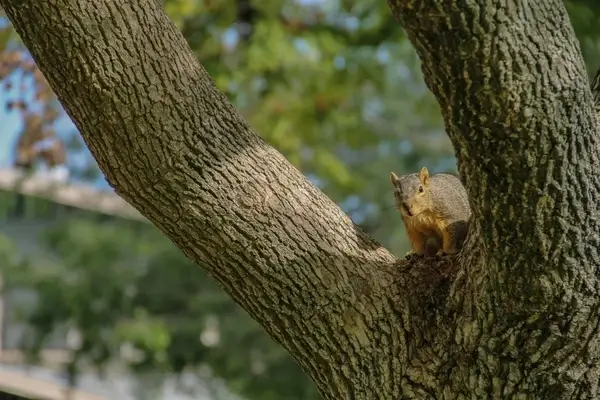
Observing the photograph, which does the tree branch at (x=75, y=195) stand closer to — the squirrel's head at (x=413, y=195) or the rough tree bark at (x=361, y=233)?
the squirrel's head at (x=413, y=195)

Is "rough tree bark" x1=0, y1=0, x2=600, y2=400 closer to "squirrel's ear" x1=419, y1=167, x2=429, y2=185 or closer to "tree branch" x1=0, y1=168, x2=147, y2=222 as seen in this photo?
"squirrel's ear" x1=419, y1=167, x2=429, y2=185

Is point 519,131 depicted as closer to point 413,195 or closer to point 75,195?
point 413,195

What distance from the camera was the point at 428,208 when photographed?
383 cm

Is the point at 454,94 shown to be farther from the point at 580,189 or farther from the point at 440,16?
the point at 580,189

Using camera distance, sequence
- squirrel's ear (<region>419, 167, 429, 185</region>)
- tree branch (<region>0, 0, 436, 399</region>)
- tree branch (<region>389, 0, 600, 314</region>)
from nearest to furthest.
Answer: tree branch (<region>389, 0, 600, 314</region>) < tree branch (<region>0, 0, 436, 399</region>) < squirrel's ear (<region>419, 167, 429, 185</region>)

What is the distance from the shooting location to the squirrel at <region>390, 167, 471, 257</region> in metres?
3.77

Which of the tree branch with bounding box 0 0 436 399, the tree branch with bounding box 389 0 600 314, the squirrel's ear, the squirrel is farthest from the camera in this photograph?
the squirrel's ear

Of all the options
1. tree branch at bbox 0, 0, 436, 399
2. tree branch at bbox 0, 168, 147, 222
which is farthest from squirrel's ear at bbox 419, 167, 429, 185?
tree branch at bbox 0, 168, 147, 222

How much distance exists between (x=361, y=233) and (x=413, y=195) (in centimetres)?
96

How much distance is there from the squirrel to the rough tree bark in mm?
807

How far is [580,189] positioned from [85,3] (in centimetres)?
153

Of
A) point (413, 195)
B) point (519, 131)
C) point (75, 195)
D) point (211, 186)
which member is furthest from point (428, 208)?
point (75, 195)

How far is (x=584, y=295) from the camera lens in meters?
2.39

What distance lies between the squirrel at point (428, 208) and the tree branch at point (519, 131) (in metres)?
1.32
